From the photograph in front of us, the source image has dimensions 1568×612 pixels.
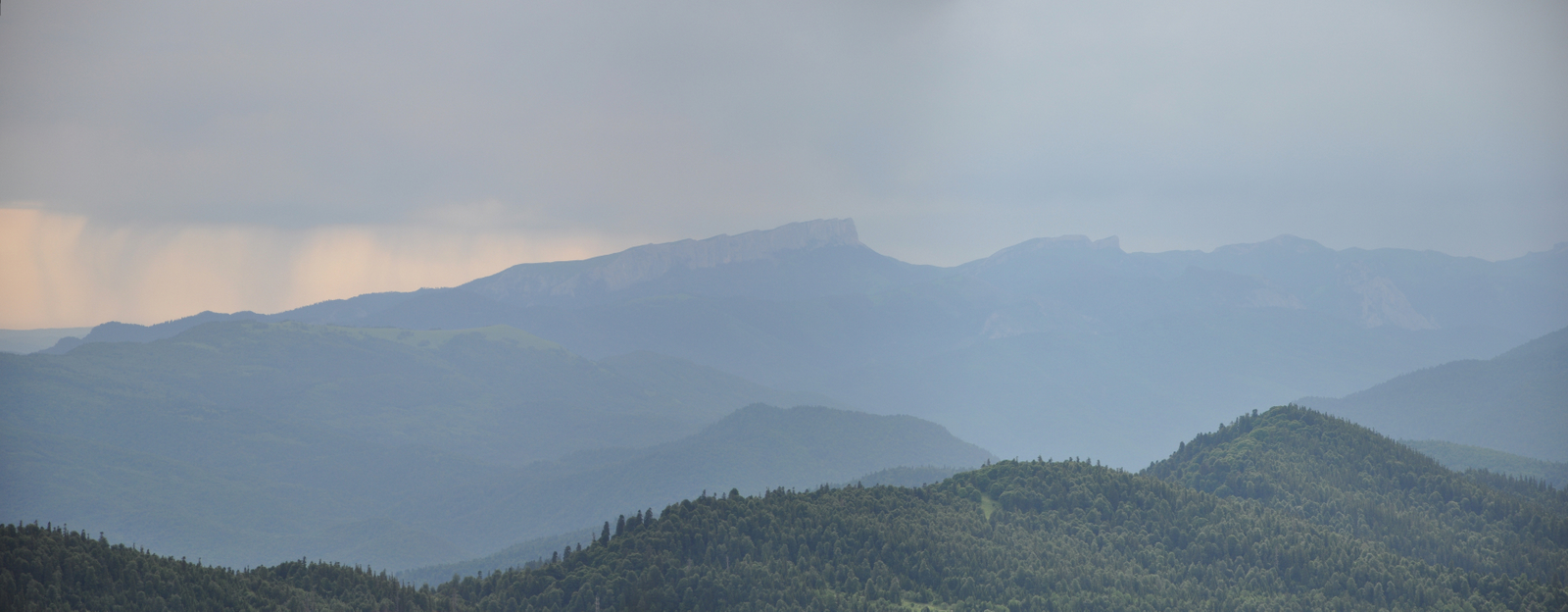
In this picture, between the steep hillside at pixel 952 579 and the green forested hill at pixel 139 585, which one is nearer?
the green forested hill at pixel 139 585

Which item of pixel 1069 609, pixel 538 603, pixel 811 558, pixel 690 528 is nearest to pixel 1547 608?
pixel 1069 609

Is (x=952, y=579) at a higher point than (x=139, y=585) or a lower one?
lower

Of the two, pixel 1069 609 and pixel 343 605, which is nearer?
pixel 343 605

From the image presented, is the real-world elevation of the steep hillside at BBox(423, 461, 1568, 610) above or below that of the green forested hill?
below

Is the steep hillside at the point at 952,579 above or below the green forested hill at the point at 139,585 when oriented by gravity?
below

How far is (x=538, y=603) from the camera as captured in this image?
18162cm

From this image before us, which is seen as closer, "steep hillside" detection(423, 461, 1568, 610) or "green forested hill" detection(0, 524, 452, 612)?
"green forested hill" detection(0, 524, 452, 612)

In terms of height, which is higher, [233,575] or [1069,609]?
[233,575]

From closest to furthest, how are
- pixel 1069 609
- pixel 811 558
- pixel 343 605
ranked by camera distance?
pixel 343 605, pixel 1069 609, pixel 811 558

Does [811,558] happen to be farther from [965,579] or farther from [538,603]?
[538,603]

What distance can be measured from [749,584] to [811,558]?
15.8 m

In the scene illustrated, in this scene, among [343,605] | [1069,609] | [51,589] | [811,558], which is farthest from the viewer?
[811,558]

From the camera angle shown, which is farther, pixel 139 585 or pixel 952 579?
pixel 952 579

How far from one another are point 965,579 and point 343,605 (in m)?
102
